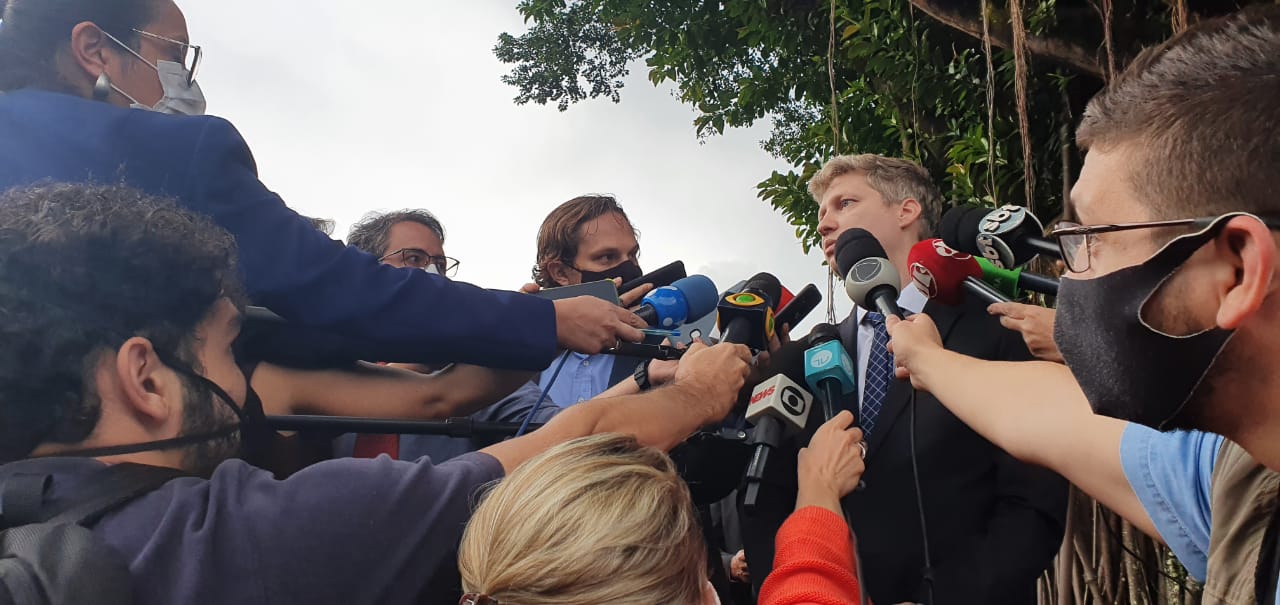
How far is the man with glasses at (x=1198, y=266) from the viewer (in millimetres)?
1157

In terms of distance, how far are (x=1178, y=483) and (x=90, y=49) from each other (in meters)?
2.52

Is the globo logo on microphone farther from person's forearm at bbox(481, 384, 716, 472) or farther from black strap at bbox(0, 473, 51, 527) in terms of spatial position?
black strap at bbox(0, 473, 51, 527)

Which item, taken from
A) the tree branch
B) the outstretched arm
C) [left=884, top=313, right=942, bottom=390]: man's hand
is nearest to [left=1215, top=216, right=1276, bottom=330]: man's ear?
the outstretched arm

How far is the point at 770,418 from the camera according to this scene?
1945 mm

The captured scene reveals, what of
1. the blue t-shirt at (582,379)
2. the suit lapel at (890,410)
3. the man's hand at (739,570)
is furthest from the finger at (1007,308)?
the man's hand at (739,570)

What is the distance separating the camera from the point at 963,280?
2.12 metres

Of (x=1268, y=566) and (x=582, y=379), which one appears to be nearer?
(x=1268, y=566)

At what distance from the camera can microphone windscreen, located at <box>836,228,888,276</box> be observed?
7.68 feet

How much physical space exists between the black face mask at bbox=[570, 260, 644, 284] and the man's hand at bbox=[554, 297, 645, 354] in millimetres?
1193

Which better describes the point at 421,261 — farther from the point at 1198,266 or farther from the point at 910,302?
the point at 1198,266

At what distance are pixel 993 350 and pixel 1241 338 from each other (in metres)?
1.19

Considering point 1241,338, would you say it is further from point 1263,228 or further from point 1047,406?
point 1047,406

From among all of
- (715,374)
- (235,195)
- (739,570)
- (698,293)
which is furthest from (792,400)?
(739,570)

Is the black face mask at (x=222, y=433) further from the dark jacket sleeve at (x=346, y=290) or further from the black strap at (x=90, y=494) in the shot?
the dark jacket sleeve at (x=346, y=290)
